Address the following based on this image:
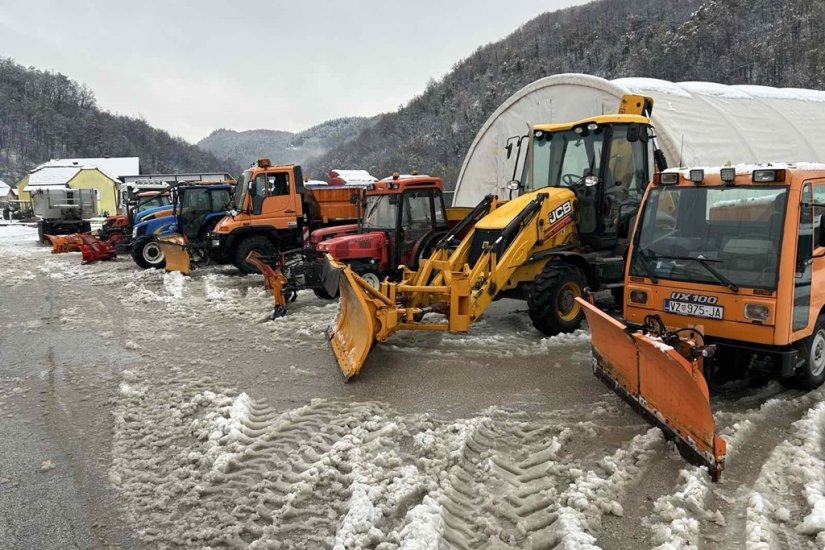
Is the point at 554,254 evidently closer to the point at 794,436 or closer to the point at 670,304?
the point at 670,304

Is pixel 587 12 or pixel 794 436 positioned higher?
pixel 587 12

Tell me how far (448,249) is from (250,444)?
413cm

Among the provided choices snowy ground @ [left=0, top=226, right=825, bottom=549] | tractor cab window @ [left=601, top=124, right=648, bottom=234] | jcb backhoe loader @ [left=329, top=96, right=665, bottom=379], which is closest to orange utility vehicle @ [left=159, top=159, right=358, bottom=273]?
jcb backhoe loader @ [left=329, top=96, right=665, bottom=379]

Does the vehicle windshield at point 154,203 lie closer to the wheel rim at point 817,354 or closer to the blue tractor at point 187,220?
the blue tractor at point 187,220

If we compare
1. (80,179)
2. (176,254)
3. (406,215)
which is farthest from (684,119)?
(80,179)

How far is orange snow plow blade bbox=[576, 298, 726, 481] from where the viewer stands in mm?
3484

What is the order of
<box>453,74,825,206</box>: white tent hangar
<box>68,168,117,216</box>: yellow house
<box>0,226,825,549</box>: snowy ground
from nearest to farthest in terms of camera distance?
<box>0,226,825,549</box>: snowy ground → <box>453,74,825,206</box>: white tent hangar → <box>68,168,117,216</box>: yellow house

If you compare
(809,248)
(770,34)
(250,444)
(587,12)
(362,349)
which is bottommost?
(250,444)

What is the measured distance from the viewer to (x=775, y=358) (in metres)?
4.48

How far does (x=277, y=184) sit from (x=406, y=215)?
441 cm

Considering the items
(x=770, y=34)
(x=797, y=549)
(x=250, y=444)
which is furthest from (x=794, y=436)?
(x=770, y=34)

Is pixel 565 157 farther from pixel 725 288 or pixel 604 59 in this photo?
pixel 604 59

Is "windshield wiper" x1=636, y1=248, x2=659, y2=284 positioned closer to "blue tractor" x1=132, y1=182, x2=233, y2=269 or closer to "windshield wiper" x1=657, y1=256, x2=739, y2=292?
"windshield wiper" x1=657, y1=256, x2=739, y2=292

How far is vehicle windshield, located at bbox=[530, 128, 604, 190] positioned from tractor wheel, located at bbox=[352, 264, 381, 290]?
2727mm
